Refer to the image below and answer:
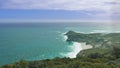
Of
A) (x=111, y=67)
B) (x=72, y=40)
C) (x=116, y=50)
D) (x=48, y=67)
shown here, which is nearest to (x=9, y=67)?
(x=48, y=67)

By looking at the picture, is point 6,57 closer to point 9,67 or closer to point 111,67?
point 9,67

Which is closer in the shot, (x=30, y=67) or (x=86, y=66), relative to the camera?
(x=86, y=66)

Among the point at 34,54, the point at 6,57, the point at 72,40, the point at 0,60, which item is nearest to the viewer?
the point at 0,60

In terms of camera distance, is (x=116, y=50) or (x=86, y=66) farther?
(x=116, y=50)

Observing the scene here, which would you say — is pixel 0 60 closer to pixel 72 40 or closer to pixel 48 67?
pixel 48 67

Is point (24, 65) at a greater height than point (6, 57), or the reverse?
point (24, 65)

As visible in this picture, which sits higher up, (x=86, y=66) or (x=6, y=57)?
(x=86, y=66)

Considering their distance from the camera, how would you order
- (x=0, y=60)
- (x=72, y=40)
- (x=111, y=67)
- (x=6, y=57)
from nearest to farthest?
1. (x=111, y=67)
2. (x=0, y=60)
3. (x=6, y=57)
4. (x=72, y=40)

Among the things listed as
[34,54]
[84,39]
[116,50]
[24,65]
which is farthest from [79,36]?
[24,65]

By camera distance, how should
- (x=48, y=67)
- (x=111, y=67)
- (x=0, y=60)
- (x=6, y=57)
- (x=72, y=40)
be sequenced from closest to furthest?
1. (x=111, y=67)
2. (x=48, y=67)
3. (x=0, y=60)
4. (x=6, y=57)
5. (x=72, y=40)
